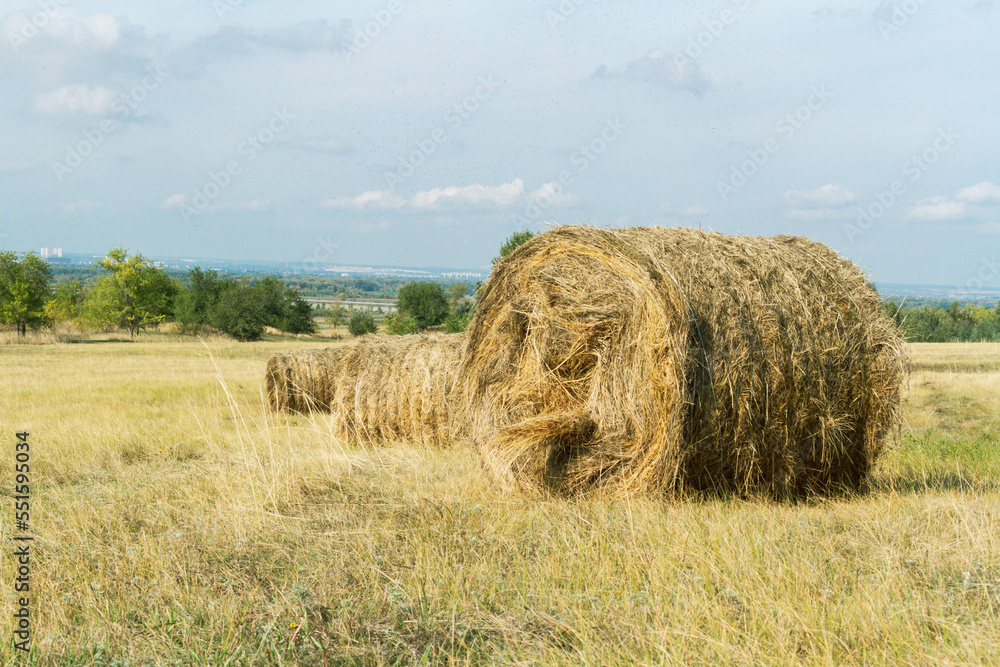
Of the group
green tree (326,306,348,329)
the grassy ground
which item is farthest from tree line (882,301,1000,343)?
green tree (326,306,348,329)

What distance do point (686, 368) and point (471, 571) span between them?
8.08 feet

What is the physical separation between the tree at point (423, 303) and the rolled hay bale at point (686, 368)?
54737mm

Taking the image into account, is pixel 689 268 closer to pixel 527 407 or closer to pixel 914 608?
pixel 527 407

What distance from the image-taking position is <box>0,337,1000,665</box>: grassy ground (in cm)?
343

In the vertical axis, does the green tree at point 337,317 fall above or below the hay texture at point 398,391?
below

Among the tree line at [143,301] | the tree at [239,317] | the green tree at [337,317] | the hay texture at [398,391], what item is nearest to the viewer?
the hay texture at [398,391]

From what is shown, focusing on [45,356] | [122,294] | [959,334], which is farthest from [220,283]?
[959,334]

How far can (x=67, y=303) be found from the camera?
6431 cm

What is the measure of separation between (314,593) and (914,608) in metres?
3.02

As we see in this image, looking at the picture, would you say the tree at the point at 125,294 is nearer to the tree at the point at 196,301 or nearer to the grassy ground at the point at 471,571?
the tree at the point at 196,301

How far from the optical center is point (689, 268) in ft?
Result: 20.7

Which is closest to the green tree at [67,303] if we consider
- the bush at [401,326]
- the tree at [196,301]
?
the tree at [196,301]

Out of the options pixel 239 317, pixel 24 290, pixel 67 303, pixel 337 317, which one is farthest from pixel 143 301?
pixel 337 317

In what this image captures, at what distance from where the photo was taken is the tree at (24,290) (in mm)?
43062
